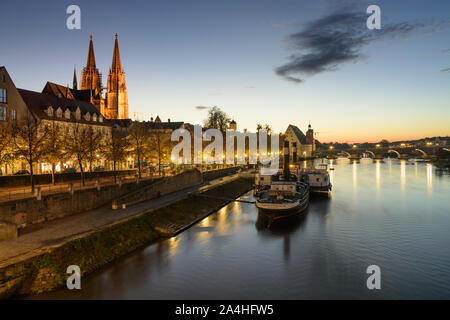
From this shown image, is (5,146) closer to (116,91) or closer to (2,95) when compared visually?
(2,95)

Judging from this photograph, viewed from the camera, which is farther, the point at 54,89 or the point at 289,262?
the point at 54,89

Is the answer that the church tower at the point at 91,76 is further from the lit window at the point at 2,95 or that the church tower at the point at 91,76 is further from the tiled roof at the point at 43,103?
the lit window at the point at 2,95

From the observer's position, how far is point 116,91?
122m

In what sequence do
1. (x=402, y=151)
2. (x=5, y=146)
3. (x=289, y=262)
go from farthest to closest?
(x=402, y=151)
(x=5, y=146)
(x=289, y=262)

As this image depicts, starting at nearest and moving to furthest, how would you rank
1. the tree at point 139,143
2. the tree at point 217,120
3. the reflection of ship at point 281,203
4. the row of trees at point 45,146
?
the row of trees at point 45,146 < the reflection of ship at point 281,203 < the tree at point 139,143 < the tree at point 217,120

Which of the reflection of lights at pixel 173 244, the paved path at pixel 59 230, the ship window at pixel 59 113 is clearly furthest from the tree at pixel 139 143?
the reflection of lights at pixel 173 244

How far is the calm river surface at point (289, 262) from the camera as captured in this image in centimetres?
1872

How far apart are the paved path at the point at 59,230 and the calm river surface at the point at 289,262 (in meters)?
3.21

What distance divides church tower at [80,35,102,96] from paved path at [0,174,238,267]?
9456 cm

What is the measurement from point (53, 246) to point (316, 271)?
56.9 ft

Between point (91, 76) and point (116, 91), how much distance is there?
35.9 feet

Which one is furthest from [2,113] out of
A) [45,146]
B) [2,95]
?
[45,146]

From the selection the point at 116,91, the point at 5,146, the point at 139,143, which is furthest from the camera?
the point at 116,91

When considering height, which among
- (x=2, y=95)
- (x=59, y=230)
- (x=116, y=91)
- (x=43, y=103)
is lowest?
(x=59, y=230)
